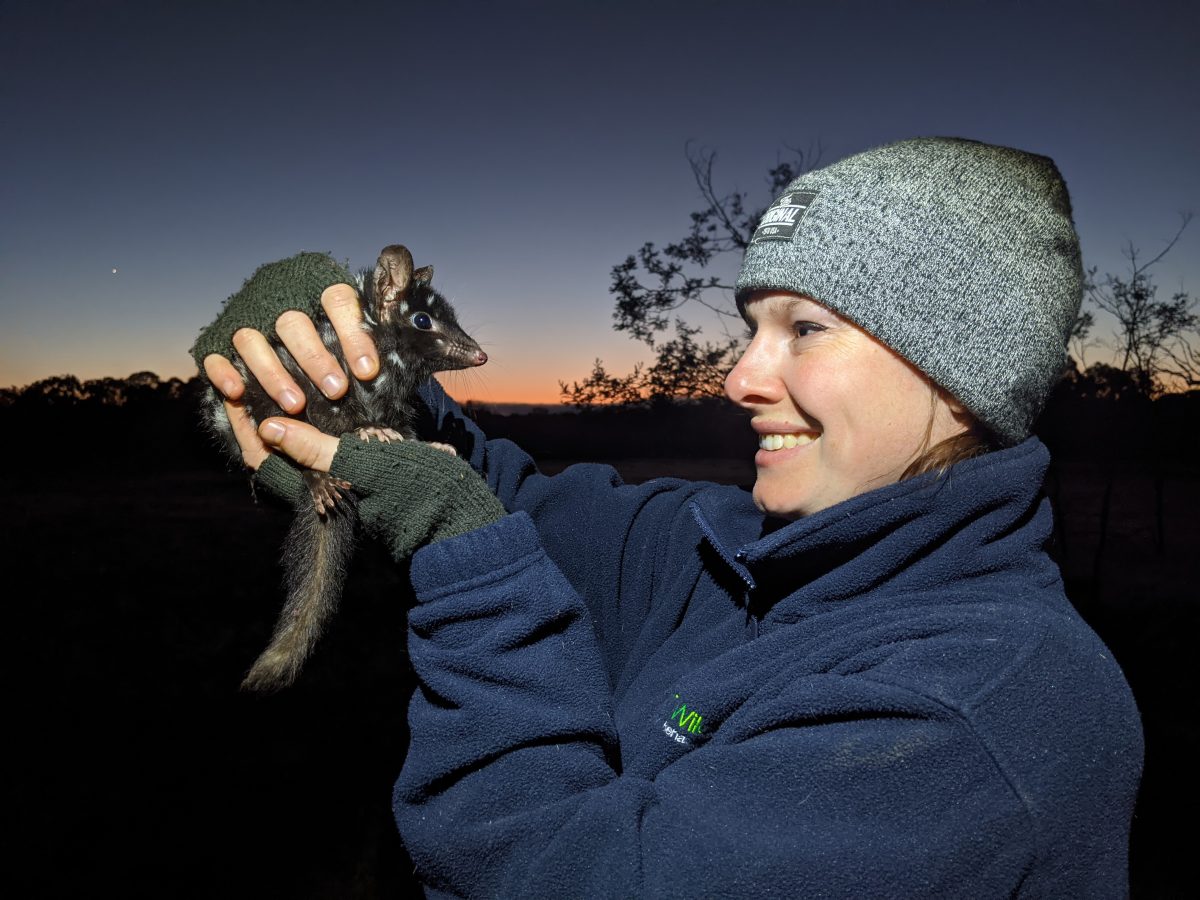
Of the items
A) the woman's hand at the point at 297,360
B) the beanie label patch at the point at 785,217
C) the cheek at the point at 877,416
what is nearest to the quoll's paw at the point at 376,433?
the woman's hand at the point at 297,360

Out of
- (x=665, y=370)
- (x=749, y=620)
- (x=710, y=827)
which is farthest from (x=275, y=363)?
(x=665, y=370)

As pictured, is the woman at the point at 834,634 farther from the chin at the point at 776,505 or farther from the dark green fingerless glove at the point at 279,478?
the dark green fingerless glove at the point at 279,478

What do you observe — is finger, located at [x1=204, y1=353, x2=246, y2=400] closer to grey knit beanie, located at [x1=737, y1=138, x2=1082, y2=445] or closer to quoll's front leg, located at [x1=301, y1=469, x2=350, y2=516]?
quoll's front leg, located at [x1=301, y1=469, x2=350, y2=516]

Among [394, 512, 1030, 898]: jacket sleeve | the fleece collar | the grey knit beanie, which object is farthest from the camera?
the grey knit beanie

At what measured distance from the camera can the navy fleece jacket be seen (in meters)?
1.15

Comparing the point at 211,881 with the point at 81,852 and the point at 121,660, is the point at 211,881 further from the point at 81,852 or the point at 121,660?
the point at 121,660

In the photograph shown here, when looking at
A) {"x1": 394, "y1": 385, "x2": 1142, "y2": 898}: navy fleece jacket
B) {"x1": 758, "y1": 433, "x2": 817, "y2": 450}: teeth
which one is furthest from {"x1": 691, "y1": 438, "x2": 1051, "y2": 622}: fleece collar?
{"x1": 758, "y1": 433, "x2": 817, "y2": 450}: teeth

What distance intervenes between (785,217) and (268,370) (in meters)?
1.73

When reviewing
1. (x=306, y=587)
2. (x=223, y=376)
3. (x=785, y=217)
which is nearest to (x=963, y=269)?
(x=785, y=217)

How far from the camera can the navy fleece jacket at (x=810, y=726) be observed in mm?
1154

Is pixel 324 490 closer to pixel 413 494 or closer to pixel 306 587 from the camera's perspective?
pixel 306 587

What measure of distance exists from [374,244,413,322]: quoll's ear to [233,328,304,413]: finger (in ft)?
2.89

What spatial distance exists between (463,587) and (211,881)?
18.7 ft

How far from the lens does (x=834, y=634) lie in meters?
1.51
